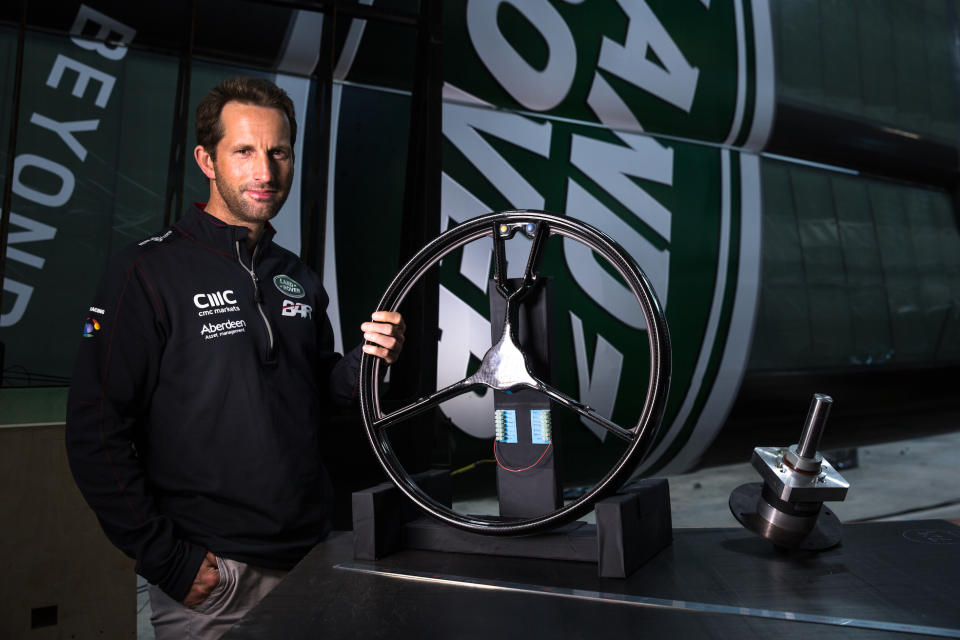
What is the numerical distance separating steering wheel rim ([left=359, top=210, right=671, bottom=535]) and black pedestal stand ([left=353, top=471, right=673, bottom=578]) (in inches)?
1.0

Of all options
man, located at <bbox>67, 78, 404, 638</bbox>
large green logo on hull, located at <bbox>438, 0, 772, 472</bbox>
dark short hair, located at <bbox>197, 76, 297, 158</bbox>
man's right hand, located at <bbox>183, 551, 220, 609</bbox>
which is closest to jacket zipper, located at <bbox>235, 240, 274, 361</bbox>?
man, located at <bbox>67, 78, 404, 638</bbox>

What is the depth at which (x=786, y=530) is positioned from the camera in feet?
2.50

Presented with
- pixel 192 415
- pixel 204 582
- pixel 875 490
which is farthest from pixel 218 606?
pixel 875 490

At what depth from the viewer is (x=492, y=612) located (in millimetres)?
632

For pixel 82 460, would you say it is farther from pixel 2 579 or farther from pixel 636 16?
pixel 636 16

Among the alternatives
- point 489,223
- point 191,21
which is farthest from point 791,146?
point 489,223

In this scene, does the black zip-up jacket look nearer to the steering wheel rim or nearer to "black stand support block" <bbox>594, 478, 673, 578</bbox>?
the steering wheel rim

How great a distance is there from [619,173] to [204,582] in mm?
2098

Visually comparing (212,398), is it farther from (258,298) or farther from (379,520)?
(379,520)

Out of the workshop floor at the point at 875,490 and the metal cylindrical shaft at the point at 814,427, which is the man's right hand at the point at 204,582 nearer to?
the metal cylindrical shaft at the point at 814,427

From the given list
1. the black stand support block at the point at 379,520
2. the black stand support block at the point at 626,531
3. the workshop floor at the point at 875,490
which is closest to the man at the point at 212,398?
the black stand support block at the point at 379,520

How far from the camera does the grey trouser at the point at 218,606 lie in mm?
919

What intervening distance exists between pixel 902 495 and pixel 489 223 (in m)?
3.52

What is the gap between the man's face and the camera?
3.24 feet
